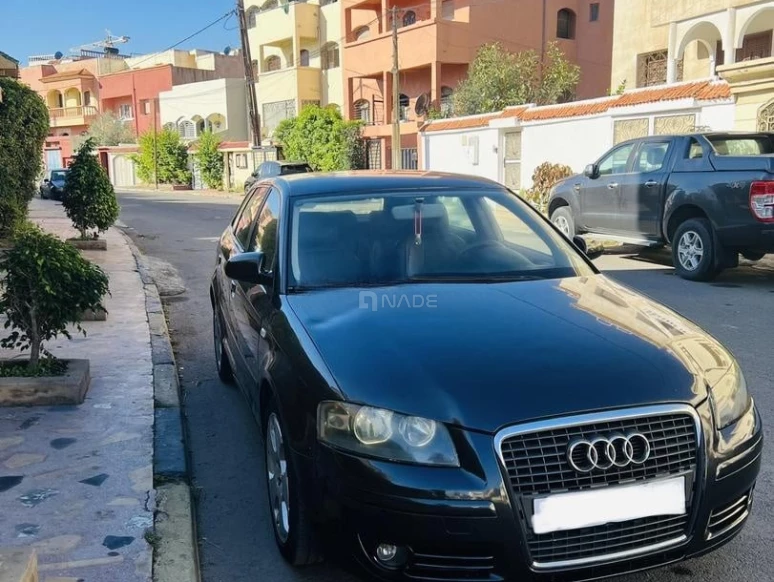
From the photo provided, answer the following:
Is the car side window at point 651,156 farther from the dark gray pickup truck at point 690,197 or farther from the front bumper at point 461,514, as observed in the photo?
the front bumper at point 461,514

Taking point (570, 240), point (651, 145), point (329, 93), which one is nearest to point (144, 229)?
point (651, 145)

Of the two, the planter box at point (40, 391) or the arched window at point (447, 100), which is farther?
the arched window at point (447, 100)

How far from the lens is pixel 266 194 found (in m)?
4.92

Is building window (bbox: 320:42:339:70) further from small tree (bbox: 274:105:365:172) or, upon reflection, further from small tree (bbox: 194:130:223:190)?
small tree (bbox: 274:105:365:172)

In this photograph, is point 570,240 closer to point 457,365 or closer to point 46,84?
point 457,365

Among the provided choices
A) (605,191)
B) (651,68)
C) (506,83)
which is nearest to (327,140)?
(506,83)

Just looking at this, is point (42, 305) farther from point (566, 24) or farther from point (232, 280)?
point (566, 24)

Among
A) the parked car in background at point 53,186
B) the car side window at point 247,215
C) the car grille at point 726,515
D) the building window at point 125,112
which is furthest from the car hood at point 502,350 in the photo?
the building window at point 125,112

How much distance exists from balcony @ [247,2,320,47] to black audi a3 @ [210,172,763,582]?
131 feet

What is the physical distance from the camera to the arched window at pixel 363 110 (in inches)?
1425

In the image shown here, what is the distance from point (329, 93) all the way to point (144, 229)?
75.4ft

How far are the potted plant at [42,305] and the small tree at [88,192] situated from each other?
784 cm

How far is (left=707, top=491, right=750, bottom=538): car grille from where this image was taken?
8.85ft

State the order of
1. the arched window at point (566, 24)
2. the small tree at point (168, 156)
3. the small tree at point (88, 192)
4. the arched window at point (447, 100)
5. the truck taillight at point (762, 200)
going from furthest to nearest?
the small tree at point (168, 156) < the arched window at point (566, 24) < the arched window at point (447, 100) < the small tree at point (88, 192) < the truck taillight at point (762, 200)
